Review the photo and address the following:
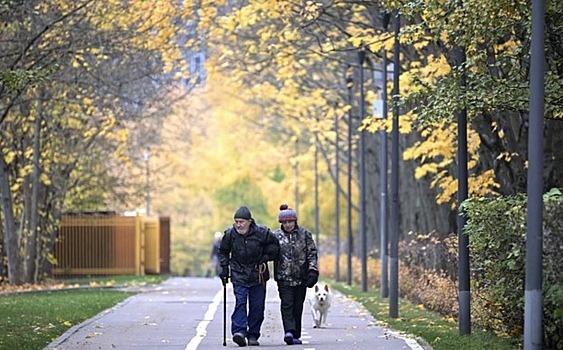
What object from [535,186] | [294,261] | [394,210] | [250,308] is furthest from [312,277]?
[535,186]

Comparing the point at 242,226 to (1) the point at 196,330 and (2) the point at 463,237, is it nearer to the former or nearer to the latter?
(2) the point at 463,237

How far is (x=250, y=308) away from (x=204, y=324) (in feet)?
15.0

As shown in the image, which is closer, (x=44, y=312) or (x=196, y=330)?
(x=196, y=330)

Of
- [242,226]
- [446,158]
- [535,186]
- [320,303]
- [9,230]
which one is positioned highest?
[446,158]

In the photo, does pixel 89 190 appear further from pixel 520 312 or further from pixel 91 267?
pixel 520 312

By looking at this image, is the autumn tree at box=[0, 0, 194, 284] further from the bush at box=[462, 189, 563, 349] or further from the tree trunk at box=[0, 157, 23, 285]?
the bush at box=[462, 189, 563, 349]

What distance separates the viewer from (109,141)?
46906 mm

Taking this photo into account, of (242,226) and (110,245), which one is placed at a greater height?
(242,226)

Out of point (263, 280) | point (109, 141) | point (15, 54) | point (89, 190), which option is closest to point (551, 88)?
point (263, 280)

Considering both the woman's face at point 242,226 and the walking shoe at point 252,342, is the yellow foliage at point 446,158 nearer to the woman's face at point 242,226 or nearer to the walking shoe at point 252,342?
the woman's face at point 242,226

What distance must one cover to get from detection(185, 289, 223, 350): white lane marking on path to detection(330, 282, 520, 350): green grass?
2961mm

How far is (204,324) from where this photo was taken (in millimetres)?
23906

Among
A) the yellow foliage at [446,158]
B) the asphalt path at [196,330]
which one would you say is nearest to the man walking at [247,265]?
the asphalt path at [196,330]

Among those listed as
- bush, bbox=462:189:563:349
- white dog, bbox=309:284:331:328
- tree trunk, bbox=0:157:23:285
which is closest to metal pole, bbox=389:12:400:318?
white dog, bbox=309:284:331:328
